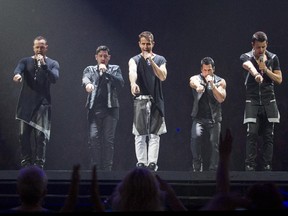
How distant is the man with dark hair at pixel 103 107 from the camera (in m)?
7.09

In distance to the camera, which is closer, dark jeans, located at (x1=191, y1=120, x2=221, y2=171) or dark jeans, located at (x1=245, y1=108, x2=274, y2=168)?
dark jeans, located at (x1=245, y1=108, x2=274, y2=168)

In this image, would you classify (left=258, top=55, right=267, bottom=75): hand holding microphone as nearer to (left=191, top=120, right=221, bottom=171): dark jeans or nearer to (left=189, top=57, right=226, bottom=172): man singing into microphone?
(left=189, top=57, right=226, bottom=172): man singing into microphone

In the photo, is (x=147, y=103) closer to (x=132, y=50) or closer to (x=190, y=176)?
(x=190, y=176)

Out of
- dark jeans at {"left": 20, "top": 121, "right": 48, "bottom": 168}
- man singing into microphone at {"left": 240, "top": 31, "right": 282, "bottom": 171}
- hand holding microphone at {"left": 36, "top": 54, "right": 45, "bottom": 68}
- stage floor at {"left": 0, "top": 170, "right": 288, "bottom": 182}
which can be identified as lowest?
stage floor at {"left": 0, "top": 170, "right": 288, "bottom": 182}

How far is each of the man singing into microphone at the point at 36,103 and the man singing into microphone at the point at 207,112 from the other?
72.3 inches

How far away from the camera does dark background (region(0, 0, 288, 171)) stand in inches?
326

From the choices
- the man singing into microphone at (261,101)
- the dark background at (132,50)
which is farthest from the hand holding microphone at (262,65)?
the dark background at (132,50)

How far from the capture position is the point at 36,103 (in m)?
7.01

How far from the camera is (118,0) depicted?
871cm

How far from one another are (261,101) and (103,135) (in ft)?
6.75

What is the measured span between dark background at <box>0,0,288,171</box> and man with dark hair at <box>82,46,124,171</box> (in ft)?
4.42

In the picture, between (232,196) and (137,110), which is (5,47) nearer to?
(137,110)

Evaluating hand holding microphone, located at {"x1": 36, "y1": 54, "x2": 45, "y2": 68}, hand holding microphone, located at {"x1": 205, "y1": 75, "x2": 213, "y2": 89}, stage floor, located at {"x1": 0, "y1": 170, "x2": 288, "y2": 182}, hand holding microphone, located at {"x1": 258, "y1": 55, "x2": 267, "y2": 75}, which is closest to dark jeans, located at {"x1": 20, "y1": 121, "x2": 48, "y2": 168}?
stage floor, located at {"x1": 0, "y1": 170, "x2": 288, "y2": 182}

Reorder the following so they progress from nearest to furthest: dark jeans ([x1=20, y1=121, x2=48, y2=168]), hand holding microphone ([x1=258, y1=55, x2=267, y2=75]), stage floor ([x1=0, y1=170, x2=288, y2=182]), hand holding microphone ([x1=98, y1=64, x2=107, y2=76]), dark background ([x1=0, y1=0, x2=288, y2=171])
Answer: stage floor ([x1=0, y1=170, x2=288, y2=182])
hand holding microphone ([x1=258, y1=55, x2=267, y2=75])
dark jeans ([x1=20, y1=121, x2=48, y2=168])
hand holding microphone ([x1=98, y1=64, x2=107, y2=76])
dark background ([x1=0, y1=0, x2=288, y2=171])
